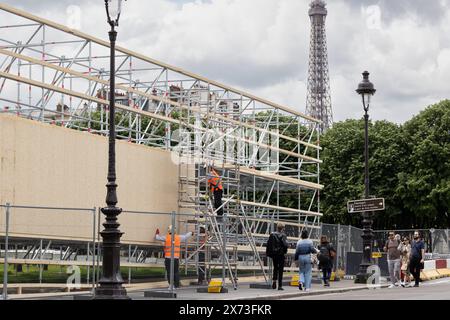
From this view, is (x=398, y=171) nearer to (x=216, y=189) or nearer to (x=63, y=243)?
(x=216, y=189)

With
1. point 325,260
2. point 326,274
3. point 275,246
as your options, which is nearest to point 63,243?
point 275,246

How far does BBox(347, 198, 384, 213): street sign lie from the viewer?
3512cm

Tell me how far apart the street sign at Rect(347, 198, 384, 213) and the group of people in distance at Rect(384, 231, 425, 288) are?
1367mm

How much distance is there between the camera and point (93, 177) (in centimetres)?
3206

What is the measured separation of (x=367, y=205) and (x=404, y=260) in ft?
9.99

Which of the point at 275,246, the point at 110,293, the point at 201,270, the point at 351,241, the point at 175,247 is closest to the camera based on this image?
the point at 110,293

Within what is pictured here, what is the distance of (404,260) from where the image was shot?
37156 millimetres

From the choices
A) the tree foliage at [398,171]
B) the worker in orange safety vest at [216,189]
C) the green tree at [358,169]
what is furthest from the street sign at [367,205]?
the green tree at [358,169]

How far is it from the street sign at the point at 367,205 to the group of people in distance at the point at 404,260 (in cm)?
137

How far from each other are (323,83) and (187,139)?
160 metres

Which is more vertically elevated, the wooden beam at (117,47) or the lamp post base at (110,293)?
the wooden beam at (117,47)

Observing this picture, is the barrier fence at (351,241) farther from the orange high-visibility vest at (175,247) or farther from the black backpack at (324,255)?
the orange high-visibility vest at (175,247)

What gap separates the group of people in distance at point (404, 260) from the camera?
3438cm
